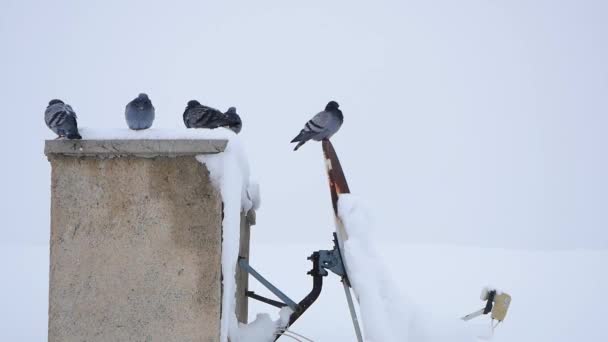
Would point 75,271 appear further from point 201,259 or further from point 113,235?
point 201,259

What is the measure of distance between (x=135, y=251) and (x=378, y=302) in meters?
1.38

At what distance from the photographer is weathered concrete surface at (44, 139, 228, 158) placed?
310cm

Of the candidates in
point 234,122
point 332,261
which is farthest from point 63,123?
point 234,122

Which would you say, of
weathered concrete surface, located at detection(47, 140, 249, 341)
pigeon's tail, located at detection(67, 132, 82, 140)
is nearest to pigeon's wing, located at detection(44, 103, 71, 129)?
pigeon's tail, located at detection(67, 132, 82, 140)

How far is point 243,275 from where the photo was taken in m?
4.44

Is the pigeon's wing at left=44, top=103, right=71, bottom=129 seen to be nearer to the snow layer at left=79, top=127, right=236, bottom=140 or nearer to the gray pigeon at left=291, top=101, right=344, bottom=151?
the snow layer at left=79, top=127, right=236, bottom=140

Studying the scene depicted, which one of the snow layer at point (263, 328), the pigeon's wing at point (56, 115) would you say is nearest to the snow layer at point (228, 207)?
the snow layer at point (263, 328)

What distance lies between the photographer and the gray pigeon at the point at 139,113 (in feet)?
13.0

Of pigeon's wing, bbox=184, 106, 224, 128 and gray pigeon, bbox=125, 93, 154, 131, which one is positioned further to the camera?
pigeon's wing, bbox=184, 106, 224, 128

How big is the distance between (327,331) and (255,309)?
2.02 meters

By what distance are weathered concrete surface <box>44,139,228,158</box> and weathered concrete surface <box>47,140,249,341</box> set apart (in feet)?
0.13

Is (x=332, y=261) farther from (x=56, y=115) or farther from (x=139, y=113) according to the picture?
(x=56, y=115)

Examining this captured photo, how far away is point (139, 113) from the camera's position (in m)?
3.96

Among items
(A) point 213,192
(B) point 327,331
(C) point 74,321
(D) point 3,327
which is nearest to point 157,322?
(C) point 74,321
